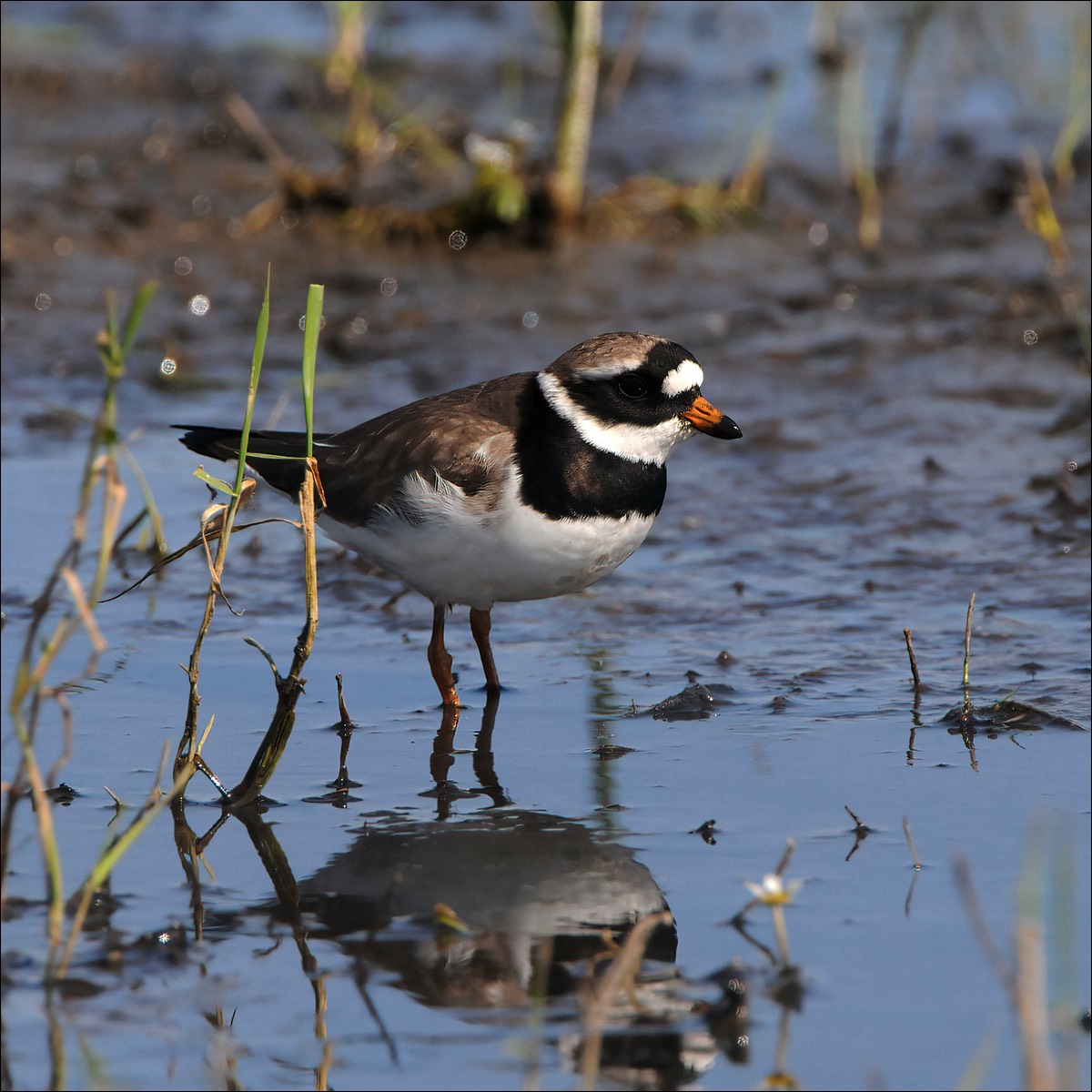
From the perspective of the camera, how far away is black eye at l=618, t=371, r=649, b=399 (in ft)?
17.2

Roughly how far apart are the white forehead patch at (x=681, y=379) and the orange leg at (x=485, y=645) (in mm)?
916

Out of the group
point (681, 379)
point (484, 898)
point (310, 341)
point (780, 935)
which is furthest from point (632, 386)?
point (780, 935)

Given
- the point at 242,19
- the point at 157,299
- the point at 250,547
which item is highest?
the point at 242,19

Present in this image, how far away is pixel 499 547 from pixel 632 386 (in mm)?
672

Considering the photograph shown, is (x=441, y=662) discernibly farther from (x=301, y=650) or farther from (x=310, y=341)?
(x=310, y=341)

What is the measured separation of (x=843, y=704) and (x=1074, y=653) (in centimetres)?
90

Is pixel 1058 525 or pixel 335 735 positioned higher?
pixel 1058 525

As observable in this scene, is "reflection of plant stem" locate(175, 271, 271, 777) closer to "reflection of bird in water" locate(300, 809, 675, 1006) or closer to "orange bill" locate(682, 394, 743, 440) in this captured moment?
"reflection of bird in water" locate(300, 809, 675, 1006)

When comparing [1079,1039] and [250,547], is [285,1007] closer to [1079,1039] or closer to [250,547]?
[1079,1039]

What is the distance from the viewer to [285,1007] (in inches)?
135

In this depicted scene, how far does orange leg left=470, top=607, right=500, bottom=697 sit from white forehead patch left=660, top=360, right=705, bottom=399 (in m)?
0.92

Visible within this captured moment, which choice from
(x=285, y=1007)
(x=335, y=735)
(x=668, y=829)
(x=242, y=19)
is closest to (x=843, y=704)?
(x=668, y=829)

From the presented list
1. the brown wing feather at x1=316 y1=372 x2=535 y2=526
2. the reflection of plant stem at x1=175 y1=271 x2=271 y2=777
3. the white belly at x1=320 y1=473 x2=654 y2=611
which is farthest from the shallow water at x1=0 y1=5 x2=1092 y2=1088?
the brown wing feather at x1=316 y1=372 x2=535 y2=526

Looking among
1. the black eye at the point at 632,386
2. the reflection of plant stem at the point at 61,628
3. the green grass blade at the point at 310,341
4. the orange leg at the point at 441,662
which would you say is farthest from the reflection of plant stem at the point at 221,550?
the black eye at the point at 632,386
